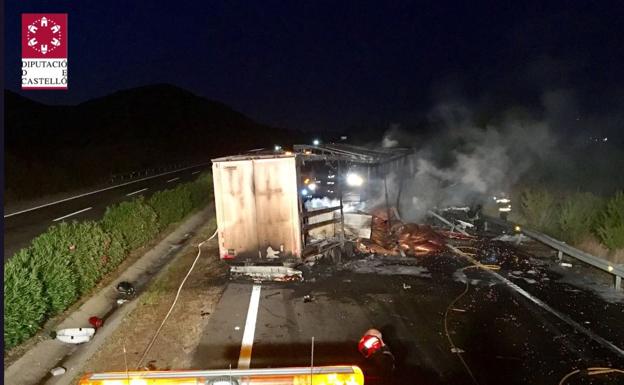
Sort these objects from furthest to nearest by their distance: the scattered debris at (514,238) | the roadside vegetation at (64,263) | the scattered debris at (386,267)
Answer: the scattered debris at (514,238) → the scattered debris at (386,267) → the roadside vegetation at (64,263)

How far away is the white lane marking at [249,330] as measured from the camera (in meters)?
6.36

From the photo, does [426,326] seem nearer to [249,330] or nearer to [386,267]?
[249,330]

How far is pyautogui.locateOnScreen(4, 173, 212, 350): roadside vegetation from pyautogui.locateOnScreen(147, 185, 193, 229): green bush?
2.89 feet

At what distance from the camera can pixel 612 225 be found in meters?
12.6

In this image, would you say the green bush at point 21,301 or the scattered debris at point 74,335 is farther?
the scattered debris at point 74,335

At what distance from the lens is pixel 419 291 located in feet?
31.7

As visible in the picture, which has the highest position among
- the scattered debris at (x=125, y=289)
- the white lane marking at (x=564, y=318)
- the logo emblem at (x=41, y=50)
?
the logo emblem at (x=41, y=50)

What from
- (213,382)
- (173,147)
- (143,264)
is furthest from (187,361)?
(173,147)

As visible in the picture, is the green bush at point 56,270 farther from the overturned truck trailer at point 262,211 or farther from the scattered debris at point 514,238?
the scattered debris at point 514,238

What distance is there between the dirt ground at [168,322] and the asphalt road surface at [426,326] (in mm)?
284

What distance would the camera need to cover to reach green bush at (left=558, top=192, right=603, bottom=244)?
13.9 metres

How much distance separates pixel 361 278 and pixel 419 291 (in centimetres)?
149

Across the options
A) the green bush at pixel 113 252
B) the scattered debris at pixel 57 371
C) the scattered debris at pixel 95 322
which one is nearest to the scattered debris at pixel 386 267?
the green bush at pixel 113 252

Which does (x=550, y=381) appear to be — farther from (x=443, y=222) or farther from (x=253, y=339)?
(x=443, y=222)
